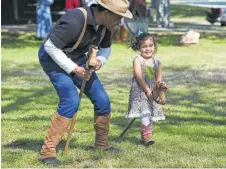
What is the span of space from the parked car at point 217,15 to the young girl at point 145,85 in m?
24.3

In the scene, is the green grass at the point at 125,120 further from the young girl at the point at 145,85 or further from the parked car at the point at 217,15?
the parked car at the point at 217,15

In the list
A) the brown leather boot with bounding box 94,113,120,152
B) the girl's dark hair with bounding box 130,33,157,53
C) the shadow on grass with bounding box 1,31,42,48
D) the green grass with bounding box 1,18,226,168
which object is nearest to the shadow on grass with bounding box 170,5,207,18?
the shadow on grass with bounding box 1,31,42,48

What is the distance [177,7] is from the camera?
44906mm

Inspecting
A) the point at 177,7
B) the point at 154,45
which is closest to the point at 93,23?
the point at 154,45

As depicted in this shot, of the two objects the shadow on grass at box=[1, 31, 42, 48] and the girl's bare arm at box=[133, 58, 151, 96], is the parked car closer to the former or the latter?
the shadow on grass at box=[1, 31, 42, 48]

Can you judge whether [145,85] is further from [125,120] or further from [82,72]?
[125,120]

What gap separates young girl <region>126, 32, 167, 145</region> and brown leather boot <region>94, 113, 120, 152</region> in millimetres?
463

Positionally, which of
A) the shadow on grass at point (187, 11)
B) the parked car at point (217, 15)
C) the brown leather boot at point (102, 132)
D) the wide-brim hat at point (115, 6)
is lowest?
the shadow on grass at point (187, 11)

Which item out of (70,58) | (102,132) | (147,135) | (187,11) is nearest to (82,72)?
(70,58)

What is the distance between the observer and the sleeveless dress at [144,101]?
5.95m

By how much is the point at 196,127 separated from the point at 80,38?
90.8 inches

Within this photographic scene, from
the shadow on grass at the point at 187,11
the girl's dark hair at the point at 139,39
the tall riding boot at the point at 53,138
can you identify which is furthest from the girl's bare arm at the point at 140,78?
the shadow on grass at the point at 187,11

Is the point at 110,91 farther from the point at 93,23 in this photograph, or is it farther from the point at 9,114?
the point at 93,23

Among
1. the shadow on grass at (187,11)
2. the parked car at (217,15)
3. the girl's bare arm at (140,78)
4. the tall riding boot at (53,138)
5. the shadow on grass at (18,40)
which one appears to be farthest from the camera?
the shadow on grass at (187,11)
